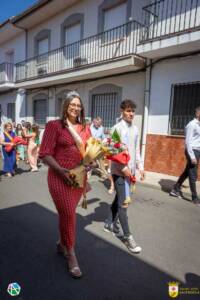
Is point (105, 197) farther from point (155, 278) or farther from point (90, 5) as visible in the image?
point (90, 5)

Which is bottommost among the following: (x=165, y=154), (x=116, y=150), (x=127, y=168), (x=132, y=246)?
(x=132, y=246)

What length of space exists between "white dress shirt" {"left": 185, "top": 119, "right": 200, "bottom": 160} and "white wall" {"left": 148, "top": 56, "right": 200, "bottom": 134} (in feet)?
9.18

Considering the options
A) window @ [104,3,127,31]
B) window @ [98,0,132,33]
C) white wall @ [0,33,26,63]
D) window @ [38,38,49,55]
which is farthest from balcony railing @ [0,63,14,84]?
window @ [104,3,127,31]

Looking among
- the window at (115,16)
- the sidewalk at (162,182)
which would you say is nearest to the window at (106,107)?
the window at (115,16)

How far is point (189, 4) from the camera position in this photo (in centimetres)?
664

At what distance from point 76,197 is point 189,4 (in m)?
7.21

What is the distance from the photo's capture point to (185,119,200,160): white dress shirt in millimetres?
4469

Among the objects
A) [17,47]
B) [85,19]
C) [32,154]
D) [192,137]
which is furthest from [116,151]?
[17,47]

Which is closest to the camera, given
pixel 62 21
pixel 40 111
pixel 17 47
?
pixel 62 21

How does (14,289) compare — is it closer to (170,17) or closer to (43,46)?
(170,17)

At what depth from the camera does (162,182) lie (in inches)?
251

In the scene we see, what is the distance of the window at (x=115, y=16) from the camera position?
8625 millimetres

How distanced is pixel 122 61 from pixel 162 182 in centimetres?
436

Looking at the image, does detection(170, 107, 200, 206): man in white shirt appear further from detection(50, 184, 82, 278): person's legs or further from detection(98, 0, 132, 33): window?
detection(98, 0, 132, 33): window
